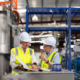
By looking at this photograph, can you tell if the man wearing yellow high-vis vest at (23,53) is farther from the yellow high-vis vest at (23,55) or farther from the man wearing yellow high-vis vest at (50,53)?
the man wearing yellow high-vis vest at (50,53)

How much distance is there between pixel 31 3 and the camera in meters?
9.81

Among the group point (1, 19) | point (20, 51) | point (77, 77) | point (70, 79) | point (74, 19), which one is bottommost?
point (77, 77)

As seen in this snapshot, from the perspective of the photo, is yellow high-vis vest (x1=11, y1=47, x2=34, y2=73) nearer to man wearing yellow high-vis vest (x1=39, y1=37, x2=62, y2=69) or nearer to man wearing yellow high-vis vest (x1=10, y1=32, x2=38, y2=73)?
man wearing yellow high-vis vest (x1=10, y1=32, x2=38, y2=73)

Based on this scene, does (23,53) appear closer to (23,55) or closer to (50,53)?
(23,55)

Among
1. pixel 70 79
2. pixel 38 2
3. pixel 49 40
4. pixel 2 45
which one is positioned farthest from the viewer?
pixel 38 2

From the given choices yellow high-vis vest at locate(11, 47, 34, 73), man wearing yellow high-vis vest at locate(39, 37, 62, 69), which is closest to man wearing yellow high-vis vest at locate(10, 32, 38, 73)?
yellow high-vis vest at locate(11, 47, 34, 73)

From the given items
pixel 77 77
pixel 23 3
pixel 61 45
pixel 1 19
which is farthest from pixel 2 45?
pixel 61 45

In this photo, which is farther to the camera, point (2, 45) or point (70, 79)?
point (2, 45)

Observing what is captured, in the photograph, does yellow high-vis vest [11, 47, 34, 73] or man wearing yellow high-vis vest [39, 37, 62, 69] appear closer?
man wearing yellow high-vis vest [39, 37, 62, 69]

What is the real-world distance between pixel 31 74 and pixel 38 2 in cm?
827

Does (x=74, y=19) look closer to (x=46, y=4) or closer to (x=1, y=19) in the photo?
(x=46, y=4)

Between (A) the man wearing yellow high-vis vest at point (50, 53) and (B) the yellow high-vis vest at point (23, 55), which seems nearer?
(A) the man wearing yellow high-vis vest at point (50, 53)

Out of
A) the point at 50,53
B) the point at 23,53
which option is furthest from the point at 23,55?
the point at 50,53

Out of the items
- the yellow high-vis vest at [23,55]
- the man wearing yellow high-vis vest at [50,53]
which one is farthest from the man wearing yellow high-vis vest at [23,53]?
the man wearing yellow high-vis vest at [50,53]
